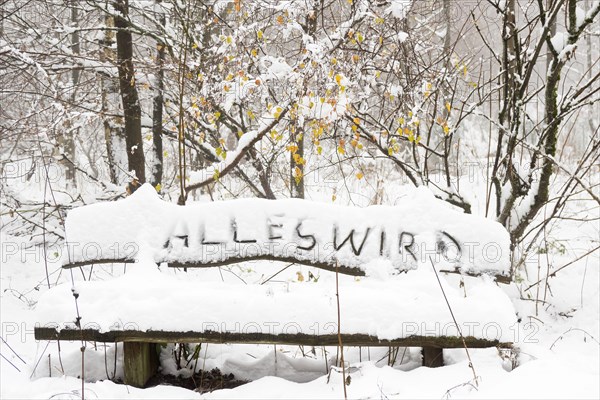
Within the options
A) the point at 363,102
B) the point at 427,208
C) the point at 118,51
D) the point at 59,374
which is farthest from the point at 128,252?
the point at 118,51

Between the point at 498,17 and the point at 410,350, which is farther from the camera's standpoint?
the point at 498,17

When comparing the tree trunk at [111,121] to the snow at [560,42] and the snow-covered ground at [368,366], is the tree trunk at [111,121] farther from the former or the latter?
the snow at [560,42]

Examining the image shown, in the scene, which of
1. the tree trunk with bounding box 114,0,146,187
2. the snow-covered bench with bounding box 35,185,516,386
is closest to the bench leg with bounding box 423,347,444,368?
the snow-covered bench with bounding box 35,185,516,386

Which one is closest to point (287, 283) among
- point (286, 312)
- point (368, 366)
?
point (286, 312)

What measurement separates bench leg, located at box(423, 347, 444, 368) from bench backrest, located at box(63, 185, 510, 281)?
0.46 m

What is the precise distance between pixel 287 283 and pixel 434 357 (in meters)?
0.89

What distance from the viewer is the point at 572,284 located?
4.37 metres

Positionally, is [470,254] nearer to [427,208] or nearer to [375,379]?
[427,208]

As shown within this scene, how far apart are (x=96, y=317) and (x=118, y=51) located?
11.6 ft

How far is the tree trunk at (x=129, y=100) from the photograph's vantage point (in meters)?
5.18

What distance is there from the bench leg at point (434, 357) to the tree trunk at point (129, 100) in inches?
138

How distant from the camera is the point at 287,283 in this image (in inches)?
114

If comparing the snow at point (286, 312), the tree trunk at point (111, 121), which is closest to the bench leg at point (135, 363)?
the snow at point (286, 312)

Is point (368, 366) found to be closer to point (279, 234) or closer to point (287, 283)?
→ point (287, 283)
